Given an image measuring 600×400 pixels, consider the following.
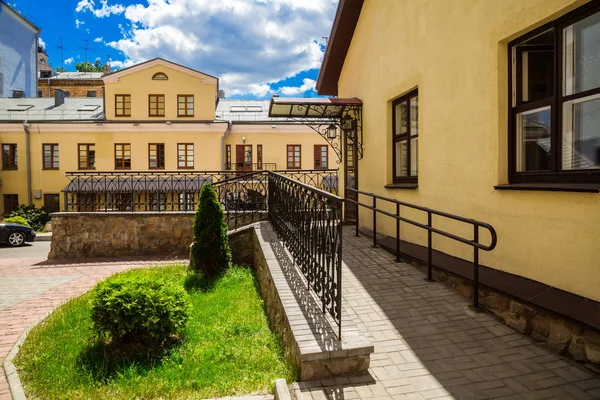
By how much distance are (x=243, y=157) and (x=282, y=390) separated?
21.9m

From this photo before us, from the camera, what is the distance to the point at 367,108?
850cm

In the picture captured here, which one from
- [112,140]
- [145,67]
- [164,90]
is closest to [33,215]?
[112,140]

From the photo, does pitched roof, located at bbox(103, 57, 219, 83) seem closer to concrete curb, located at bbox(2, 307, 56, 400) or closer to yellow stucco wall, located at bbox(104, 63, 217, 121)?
yellow stucco wall, located at bbox(104, 63, 217, 121)

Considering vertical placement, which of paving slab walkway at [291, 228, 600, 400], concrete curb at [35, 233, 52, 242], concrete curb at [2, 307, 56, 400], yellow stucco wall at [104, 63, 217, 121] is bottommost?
concrete curb at [35, 233, 52, 242]

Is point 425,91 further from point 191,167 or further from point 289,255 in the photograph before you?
point 191,167

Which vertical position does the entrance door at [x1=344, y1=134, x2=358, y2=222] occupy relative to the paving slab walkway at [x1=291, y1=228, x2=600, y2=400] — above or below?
above

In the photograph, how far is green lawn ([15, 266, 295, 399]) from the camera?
3.59 metres

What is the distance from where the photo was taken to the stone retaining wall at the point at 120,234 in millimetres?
12664

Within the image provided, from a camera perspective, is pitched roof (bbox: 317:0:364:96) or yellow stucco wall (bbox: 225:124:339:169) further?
yellow stucco wall (bbox: 225:124:339:169)

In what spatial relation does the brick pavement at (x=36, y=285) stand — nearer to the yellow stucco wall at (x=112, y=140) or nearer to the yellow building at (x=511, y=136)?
the yellow building at (x=511, y=136)

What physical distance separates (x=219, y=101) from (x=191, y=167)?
6880 mm

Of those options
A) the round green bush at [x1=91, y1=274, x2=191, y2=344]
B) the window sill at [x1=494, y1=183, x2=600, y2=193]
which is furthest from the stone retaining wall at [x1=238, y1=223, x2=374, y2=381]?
the window sill at [x1=494, y1=183, x2=600, y2=193]

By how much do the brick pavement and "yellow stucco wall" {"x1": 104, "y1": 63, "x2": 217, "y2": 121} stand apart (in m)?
12.9

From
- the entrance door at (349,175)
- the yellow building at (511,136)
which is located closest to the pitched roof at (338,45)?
the entrance door at (349,175)
